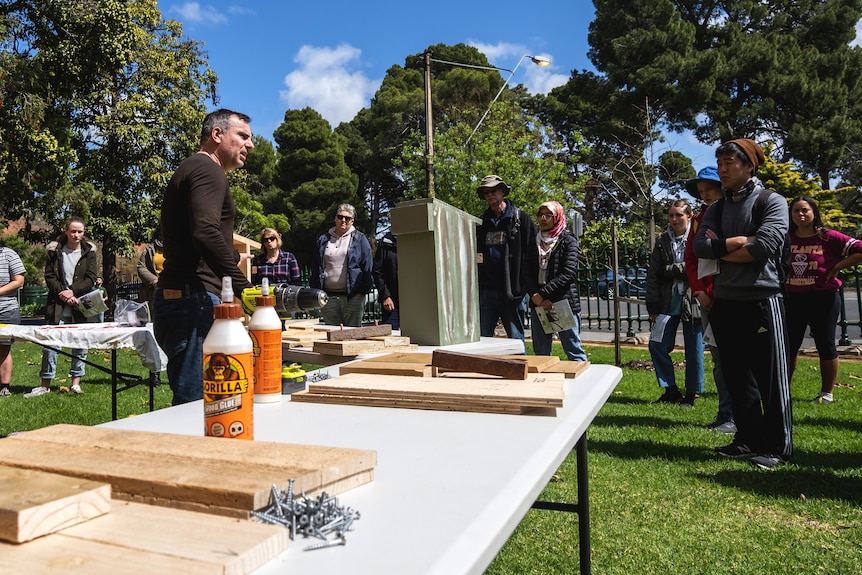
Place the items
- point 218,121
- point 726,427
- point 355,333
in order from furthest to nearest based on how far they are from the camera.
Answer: point 726,427 → point 218,121 → point 355,333

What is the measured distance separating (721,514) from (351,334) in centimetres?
225

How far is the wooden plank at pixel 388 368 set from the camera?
6.20 feet

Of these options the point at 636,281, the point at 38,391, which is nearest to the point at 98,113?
the point at 38,391

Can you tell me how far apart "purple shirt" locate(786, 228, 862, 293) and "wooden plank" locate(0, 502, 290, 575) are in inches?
251

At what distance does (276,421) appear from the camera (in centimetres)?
144

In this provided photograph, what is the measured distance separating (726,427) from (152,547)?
5247mm

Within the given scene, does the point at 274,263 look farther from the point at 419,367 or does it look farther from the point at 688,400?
the point at 419,367

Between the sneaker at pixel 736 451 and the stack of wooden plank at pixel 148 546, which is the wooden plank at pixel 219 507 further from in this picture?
the sneaker at pixel 736 451

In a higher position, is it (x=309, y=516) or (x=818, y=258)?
(x=818, y=258)

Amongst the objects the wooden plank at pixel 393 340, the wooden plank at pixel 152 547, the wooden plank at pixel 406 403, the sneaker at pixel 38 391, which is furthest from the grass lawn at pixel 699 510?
the sneaker at pixel 38 391

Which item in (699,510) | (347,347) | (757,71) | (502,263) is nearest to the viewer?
(347,347)

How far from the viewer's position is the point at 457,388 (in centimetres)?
159

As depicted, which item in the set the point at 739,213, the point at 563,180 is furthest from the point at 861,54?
the point at 739,213

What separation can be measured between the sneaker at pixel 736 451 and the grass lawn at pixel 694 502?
0.26 ft
